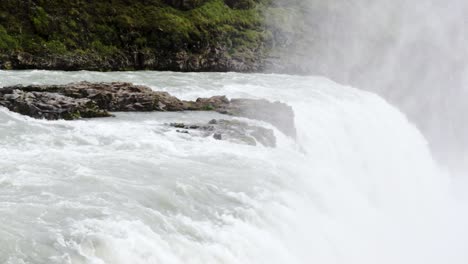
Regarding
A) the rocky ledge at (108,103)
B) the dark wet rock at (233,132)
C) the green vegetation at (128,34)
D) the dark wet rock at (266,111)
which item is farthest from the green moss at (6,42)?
the dark wet rock at (233,132)

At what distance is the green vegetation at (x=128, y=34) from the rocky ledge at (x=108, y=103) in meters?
18.1

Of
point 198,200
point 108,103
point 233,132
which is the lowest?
point 198,200

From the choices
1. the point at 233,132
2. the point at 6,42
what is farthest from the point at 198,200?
the point at 6,42

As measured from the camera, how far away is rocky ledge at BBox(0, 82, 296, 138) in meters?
22.1

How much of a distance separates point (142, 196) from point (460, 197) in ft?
106

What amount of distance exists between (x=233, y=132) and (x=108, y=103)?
6.67 m

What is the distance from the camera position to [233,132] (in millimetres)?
22094

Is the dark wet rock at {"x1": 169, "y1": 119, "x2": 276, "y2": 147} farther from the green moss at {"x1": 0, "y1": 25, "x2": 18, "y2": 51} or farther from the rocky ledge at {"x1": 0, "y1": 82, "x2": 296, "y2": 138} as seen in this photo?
the green moss at {"x1": 0, "y1": 25, "x2": 18, "y2": 51}

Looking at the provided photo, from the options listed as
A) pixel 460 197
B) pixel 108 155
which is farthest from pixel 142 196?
pixel 460 197

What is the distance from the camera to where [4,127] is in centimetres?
1945

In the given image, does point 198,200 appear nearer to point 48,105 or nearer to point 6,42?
point 48,105

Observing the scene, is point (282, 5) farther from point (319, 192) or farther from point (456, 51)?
point (319, 192)

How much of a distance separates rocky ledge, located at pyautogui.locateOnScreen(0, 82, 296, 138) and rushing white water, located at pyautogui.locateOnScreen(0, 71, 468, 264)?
34.9 inches

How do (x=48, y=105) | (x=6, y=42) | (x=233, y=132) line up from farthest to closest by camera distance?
(x=6, y=42)
(x=48, y=105)
(x=233, y=132)
